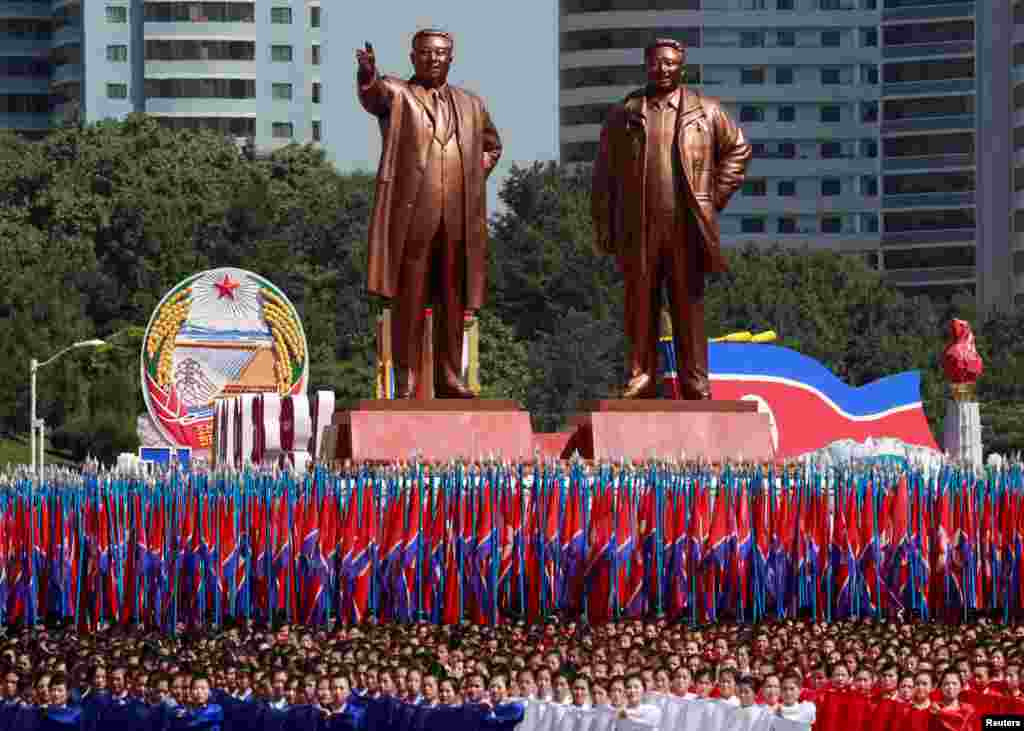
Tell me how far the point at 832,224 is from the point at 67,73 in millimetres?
37159

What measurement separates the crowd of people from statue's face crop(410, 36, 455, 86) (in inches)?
272

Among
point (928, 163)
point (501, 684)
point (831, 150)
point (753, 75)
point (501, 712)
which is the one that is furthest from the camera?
point (753, 75)

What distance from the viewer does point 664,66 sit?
109 ft

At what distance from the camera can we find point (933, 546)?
32.6 meters

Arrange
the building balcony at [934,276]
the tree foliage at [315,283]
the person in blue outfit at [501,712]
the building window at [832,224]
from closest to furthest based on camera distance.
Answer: the person in blue outfit at [501,712]
the tree foliage at [315,283]
the building balcony at [934,276]
the building window at [832,224]

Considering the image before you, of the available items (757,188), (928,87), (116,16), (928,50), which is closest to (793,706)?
(928,50)

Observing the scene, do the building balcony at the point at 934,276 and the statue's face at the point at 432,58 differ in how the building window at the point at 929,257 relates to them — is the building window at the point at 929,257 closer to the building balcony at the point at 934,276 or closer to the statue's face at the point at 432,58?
the building balcony at the point at 934,276

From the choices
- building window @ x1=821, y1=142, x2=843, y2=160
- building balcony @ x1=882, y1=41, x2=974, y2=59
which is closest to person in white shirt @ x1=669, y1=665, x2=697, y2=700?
building balcony @ x1=882, y1=41, x2=974, y2=59

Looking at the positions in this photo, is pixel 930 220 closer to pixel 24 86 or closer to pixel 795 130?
pixel 795 130

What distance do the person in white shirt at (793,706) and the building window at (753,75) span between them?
125 meters

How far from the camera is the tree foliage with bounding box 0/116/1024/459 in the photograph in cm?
9119

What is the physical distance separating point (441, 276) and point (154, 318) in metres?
36.8

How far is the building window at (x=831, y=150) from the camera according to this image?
147m

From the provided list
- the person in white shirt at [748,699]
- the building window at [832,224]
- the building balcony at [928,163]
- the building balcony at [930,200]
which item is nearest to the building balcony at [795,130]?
the building balcony at [928,163]
